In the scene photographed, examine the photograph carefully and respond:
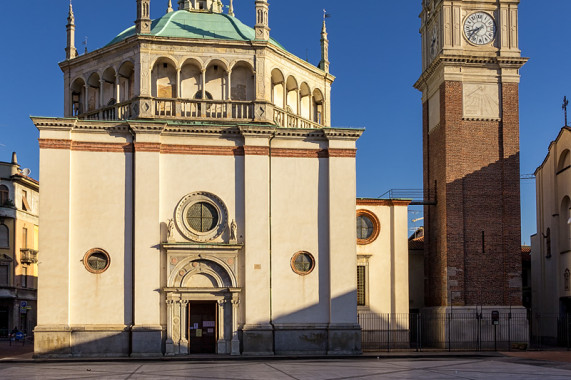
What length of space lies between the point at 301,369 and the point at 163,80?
14.9 m

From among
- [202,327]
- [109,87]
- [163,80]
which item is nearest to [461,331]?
[202,327]

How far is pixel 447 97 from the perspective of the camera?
125ft

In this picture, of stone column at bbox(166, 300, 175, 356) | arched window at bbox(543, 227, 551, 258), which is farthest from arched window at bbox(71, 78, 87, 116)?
arched window at bbox(543, 227, 551, 258)

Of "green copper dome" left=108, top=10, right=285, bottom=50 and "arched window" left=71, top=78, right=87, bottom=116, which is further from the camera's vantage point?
"arched window" left=71, top=78, right=87, bottom=116

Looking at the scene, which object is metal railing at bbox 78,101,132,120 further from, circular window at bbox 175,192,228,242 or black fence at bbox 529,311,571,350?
black fence at bbox 529,311,571,350

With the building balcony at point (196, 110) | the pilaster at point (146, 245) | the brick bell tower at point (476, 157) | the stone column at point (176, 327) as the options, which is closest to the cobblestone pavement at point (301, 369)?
the pilaster at point (146, 245)

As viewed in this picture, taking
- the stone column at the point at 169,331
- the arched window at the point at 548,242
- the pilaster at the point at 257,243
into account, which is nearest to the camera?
the stone column at the point at 169,331

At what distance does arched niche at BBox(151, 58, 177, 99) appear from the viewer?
34.6 m

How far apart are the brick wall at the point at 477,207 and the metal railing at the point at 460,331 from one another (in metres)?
0.84

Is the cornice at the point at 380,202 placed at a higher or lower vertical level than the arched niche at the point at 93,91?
lower

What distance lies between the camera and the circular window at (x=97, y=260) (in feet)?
104

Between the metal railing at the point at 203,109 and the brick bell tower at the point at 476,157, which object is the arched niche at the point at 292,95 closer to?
the metal railing at the point at 203,109

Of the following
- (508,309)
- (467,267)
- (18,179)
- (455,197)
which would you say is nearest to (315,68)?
(455,197)

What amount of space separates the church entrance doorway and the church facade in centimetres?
5
